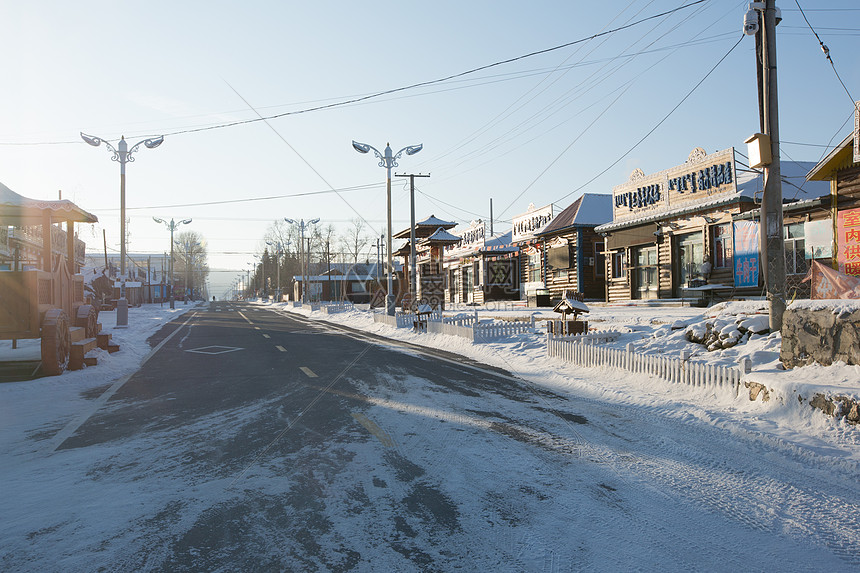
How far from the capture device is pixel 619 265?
84.5 feet

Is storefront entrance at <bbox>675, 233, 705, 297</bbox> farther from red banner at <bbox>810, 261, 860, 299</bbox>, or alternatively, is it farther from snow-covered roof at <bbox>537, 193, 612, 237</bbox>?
red banner at <bbox>810, 261, 860, 299</bbox>

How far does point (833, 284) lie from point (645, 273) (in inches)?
590

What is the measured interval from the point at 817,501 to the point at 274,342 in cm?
1739

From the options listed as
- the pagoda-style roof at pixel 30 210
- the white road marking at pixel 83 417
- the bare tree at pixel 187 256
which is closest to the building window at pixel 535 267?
the pagoda-style roof at pixel 30 210

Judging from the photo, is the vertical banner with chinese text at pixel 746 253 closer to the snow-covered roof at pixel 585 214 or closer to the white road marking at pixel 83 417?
the snow-covered roof at pixel 585 214

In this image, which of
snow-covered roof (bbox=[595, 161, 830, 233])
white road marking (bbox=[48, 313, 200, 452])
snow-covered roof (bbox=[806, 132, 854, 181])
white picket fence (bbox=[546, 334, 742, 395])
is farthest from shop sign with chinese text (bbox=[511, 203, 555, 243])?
white road marking (bbox=[48, 313, 200, 452])

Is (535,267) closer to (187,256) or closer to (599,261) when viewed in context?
(599,261)

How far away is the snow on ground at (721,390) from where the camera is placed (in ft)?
21.4

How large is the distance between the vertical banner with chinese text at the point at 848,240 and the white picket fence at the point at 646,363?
6.81 meters

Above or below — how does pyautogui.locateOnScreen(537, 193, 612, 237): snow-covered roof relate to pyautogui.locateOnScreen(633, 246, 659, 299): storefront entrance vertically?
above

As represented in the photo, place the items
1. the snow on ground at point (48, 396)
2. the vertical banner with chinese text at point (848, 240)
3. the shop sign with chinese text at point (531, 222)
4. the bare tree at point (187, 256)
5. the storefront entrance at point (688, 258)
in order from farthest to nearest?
the bare tree at point (187, 256) → the shop sign with chinese text at point (531, 222) → the storefront entrance at point (688, 258) → the vertical banner with chinese text at point (848, 240) → the snow on ground at point (48, 396)

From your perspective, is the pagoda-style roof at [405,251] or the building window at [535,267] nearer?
the building window at [535,267]

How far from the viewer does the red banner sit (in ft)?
28.8

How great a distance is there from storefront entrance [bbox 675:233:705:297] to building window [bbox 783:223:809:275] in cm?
313
